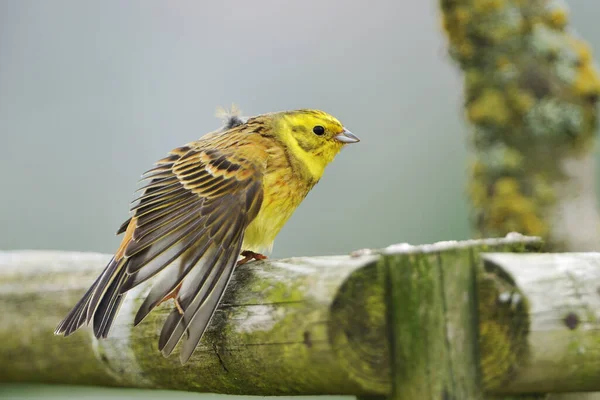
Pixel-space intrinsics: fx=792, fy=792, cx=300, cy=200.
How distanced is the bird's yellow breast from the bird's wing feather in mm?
91

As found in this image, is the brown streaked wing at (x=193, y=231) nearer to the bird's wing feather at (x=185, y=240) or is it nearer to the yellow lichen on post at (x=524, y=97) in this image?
the bird's wing feather at (x=185, y=240)

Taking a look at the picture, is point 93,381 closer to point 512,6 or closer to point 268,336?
point 268,336

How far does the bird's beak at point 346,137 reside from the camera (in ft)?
11.3

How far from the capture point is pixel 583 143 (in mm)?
3730

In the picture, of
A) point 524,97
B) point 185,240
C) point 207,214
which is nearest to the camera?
point 185,240

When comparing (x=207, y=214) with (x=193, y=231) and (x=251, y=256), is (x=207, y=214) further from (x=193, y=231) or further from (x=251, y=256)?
(x=251, y=256)

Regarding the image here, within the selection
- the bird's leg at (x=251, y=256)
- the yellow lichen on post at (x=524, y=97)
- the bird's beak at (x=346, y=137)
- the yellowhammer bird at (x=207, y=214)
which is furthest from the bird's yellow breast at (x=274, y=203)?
the yellow lichen on post at (x=524, y=97)

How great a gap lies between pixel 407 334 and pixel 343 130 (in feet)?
5.43

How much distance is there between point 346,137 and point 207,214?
91 cm

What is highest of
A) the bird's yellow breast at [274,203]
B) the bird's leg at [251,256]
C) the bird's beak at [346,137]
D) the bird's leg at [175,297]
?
the bird's beak at [346,137]

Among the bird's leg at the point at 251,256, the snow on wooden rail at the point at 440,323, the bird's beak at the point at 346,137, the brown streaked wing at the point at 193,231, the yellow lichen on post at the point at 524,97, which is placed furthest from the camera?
the yellow lichen on post at the point at 524,97

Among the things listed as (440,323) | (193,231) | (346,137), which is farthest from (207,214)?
(440,323)

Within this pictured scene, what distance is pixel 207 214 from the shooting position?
280cm

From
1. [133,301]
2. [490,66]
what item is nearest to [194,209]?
[133,301]
